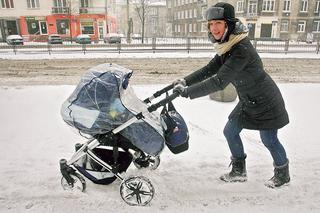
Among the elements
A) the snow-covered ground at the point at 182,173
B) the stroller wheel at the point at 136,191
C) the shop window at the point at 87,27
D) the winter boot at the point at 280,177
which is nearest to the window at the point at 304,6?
the shop window at the point at 87,27

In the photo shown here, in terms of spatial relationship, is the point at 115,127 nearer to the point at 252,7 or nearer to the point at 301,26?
the point at 252,7

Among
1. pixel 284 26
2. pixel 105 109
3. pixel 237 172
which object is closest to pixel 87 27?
pixel 284 26

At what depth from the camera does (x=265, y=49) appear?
68.0ft

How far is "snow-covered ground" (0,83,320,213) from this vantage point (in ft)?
9.77

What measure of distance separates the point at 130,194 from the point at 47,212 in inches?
32.9

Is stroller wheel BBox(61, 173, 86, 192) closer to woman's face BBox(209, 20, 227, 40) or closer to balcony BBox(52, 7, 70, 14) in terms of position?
woman's face BBox(209, 20, 227, 40)

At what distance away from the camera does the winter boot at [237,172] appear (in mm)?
3365

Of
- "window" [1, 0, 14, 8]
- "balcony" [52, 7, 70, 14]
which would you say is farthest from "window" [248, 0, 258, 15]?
"window" [1, 0, 14, 8]

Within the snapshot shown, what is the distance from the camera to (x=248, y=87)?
9.01 feet

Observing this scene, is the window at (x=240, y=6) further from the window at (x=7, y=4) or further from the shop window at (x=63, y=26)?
the window at (x=7, y=4)

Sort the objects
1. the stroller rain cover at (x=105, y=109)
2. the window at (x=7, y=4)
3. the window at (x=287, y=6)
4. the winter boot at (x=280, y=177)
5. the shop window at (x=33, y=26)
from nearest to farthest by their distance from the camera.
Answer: the stroller rain cover at (x=105, y=109) → the winter boot at (x=280, y=177) → the window at (x=7, y=4) → the shop window at (x=33, y=26) → the window at (x=287, y=6)

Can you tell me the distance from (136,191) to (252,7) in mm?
43400

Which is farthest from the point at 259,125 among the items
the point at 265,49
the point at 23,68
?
the point at 265,49

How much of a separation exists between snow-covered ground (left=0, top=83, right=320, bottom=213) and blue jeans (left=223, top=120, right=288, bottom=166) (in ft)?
1.22
